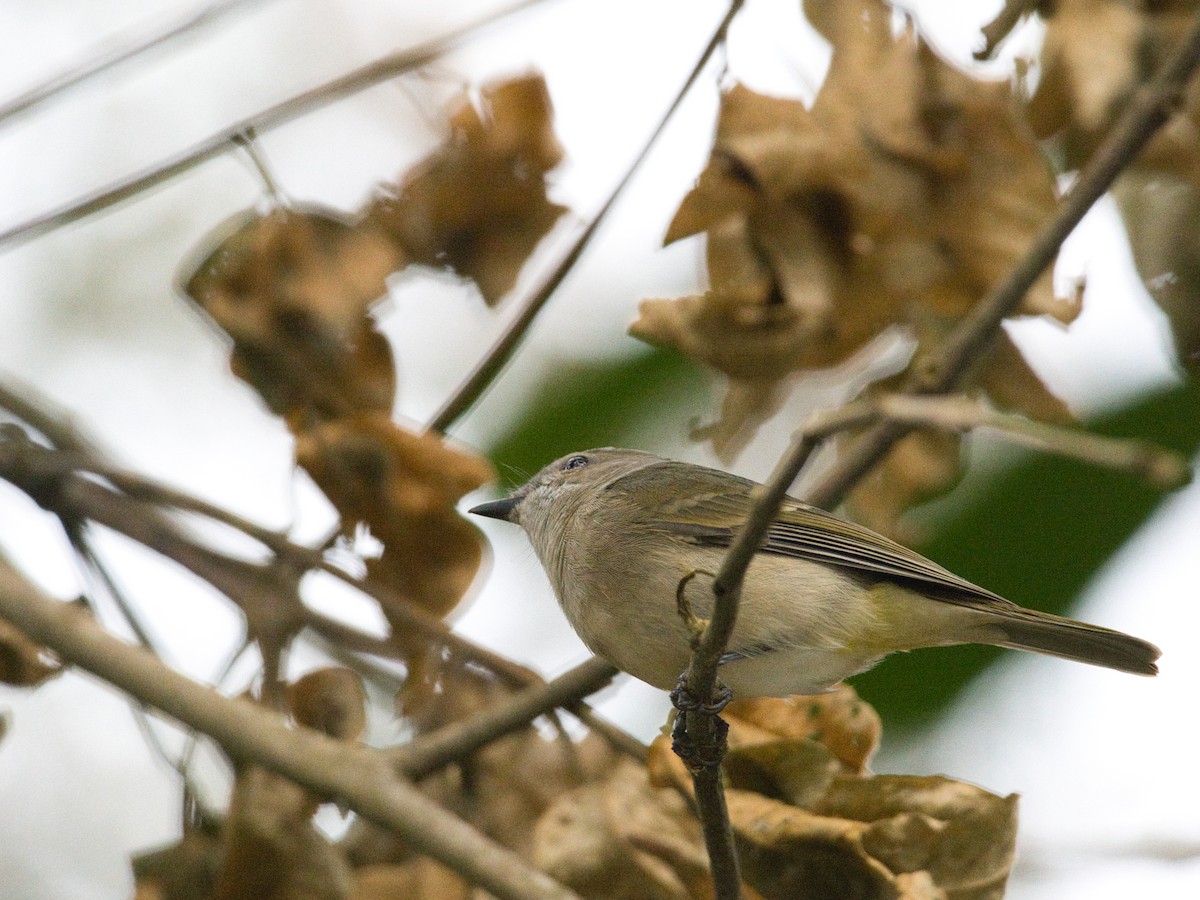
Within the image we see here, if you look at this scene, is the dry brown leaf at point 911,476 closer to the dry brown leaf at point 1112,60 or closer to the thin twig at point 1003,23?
A: the dry brown leaf at point 1112,60

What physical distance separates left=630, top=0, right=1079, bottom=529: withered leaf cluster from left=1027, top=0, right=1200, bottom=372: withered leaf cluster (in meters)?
0.13

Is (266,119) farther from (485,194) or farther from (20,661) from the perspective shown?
(20,661)

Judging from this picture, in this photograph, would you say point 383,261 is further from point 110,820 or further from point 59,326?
point 110,820

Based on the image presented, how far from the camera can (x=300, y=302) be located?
340cm

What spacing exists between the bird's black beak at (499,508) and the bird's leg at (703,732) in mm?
1465

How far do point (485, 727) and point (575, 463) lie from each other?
1.50 metres

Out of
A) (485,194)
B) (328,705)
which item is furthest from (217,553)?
(485,194)

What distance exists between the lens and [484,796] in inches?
127

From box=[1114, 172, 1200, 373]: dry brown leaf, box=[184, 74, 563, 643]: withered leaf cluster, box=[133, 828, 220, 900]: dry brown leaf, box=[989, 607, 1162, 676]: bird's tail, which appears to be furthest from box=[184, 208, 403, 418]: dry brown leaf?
box=[1114, 172, 1200, 373]: dry brown leaf

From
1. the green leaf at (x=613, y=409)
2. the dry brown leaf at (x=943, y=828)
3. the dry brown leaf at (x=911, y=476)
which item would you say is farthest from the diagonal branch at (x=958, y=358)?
the green leaf at (x=613, y=409)

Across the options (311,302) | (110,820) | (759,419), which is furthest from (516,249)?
(110,820)

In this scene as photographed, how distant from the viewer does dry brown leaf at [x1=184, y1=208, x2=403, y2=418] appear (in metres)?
3.41

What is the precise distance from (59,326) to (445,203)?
3861 millimetres

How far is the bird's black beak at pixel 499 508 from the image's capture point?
414 centimetres
